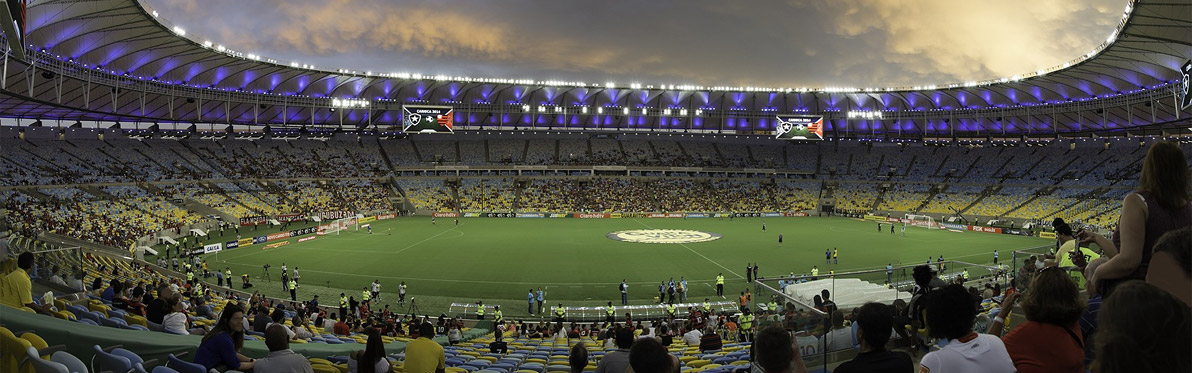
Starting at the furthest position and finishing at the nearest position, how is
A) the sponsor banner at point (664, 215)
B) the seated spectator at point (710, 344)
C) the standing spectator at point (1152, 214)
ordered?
the sponsor banner at point (664, 215) → the seated spectator at point (710, 344) → the standing spectator at point (1152, 214)

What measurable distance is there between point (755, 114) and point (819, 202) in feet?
54.1

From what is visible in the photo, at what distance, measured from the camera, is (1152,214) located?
3.67 meters

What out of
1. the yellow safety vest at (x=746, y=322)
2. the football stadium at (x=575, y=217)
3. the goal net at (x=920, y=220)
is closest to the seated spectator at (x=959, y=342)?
the football stadium at (x=575, y=217)

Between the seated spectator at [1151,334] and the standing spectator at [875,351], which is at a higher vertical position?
the seated spectator at [1151,334]

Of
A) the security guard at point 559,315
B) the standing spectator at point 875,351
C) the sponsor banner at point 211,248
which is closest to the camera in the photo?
the standing spectator at point 875,351

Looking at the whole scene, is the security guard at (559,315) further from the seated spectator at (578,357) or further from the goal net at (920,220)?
the goal net at (920,220)

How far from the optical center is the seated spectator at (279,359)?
502cm

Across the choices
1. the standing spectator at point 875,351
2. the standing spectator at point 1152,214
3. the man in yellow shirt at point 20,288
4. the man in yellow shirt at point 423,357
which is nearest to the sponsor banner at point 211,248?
the man in yellow shirt at point 20,288

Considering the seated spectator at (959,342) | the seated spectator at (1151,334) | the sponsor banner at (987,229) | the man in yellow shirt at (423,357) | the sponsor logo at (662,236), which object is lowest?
the sponsor logo at (662,236)

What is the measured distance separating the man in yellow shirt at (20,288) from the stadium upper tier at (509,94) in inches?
904

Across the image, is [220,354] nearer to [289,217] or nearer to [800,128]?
[289,217]

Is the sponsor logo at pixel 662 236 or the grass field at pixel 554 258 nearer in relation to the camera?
the grass field at pixel 554 258

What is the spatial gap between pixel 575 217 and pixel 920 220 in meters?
38.8

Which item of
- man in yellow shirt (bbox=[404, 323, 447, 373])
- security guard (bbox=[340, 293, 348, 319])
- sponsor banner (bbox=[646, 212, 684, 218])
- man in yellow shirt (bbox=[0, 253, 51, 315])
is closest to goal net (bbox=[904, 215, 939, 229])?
sponsor banner (bbox=[646, 212, 684, 218])
